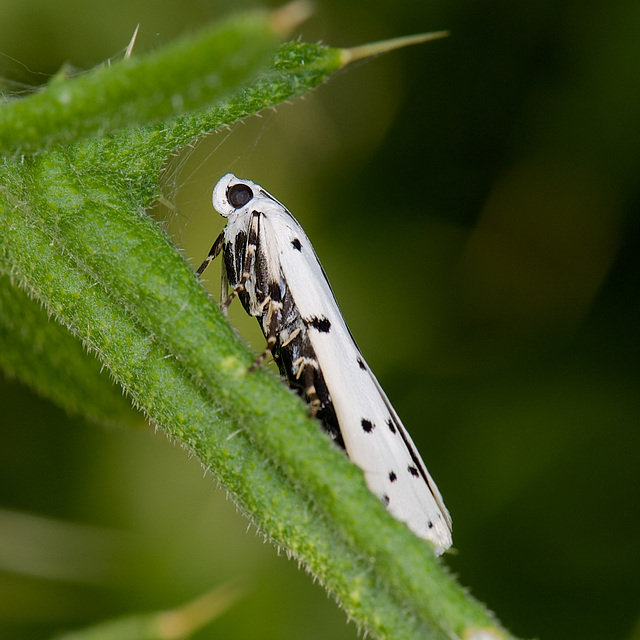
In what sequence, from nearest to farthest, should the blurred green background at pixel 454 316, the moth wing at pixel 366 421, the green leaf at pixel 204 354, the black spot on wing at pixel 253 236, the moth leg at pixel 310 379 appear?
the green leaf at pixel 204 354
the moth wing at pixel 366 421
the moth leg at pixel 310 379
the black spot on wing at pixel 253 236
the blurred green background at pixel 454 316

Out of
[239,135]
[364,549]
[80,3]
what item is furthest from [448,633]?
[80,3]

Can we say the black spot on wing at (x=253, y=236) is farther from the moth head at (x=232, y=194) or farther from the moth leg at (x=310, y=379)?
the moth leg at (x=310, y=379)

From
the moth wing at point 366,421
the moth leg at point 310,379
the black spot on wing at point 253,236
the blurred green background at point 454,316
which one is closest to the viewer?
the moth wing at point 366,421

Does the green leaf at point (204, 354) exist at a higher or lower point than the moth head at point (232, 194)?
lower

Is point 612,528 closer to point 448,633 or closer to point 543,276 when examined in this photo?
point 543,276

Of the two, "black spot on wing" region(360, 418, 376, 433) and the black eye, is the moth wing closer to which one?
"black spot on wing" region(360, 418, 376, 433)

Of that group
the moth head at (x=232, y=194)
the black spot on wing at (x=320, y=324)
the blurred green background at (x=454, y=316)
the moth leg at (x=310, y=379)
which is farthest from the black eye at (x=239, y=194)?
the blurred green background at (x=454, y=316)
